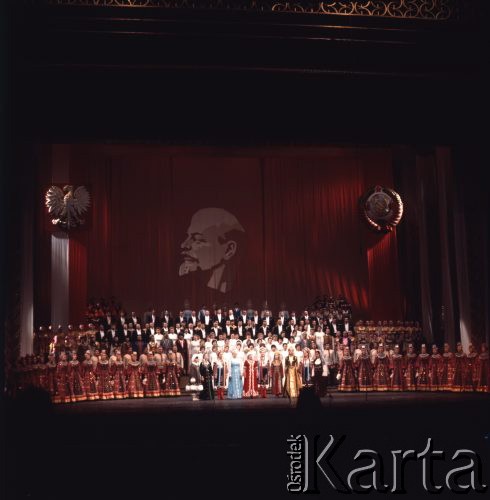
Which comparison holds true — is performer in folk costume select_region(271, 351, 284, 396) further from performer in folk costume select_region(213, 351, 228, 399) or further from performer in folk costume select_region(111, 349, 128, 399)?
performer in folk costume select_region(111, 349, 128, 399)

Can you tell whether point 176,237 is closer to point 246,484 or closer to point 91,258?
point 91,258

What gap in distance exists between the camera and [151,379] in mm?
12242

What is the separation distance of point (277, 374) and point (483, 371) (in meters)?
3.46

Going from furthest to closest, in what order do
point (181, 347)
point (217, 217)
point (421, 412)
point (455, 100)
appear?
point (217, 217) < point (181, 347) < point (455, 100) < point (421, 412)

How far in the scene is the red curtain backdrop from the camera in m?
16.9

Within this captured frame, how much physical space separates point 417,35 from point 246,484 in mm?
8002

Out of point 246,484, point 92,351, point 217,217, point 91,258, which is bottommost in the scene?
point 246,484

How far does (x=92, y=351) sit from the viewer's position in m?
12.7

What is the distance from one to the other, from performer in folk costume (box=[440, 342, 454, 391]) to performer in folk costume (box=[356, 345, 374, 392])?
1214mm

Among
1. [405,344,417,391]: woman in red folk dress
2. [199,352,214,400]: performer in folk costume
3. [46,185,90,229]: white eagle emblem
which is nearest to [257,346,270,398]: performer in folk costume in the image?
[199,352,214,400]: performer in folk costume

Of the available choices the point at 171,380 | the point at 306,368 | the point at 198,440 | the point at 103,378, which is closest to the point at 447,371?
the point at 306,368

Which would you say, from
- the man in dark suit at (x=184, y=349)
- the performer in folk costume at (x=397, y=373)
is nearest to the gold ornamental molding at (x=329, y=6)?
the performer in folk costume at (x=397, y=373)

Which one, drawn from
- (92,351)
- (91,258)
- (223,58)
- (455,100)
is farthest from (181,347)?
(455,100)

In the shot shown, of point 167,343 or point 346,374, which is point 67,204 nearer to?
point 167,343
